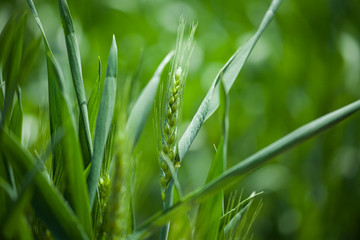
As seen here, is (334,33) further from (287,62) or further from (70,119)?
(70,119)

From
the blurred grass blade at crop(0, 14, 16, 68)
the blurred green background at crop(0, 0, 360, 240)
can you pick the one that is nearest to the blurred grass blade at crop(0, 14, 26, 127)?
the blurred grass blade at crop(0, 14, 16, 68)

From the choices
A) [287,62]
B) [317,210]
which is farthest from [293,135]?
[287,62]

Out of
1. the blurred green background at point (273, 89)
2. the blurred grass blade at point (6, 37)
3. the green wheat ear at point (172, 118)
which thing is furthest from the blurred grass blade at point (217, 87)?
the blurred green background at point (273, 89)

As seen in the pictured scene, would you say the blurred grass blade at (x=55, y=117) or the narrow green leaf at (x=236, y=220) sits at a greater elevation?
the blurred grass blade at (x=55, y=117)

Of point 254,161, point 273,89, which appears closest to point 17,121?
point 254,161

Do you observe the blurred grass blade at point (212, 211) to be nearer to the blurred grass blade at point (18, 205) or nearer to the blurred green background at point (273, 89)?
the blurred grass blade at point (18, 205)

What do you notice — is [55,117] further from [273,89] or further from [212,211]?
[273,89]
